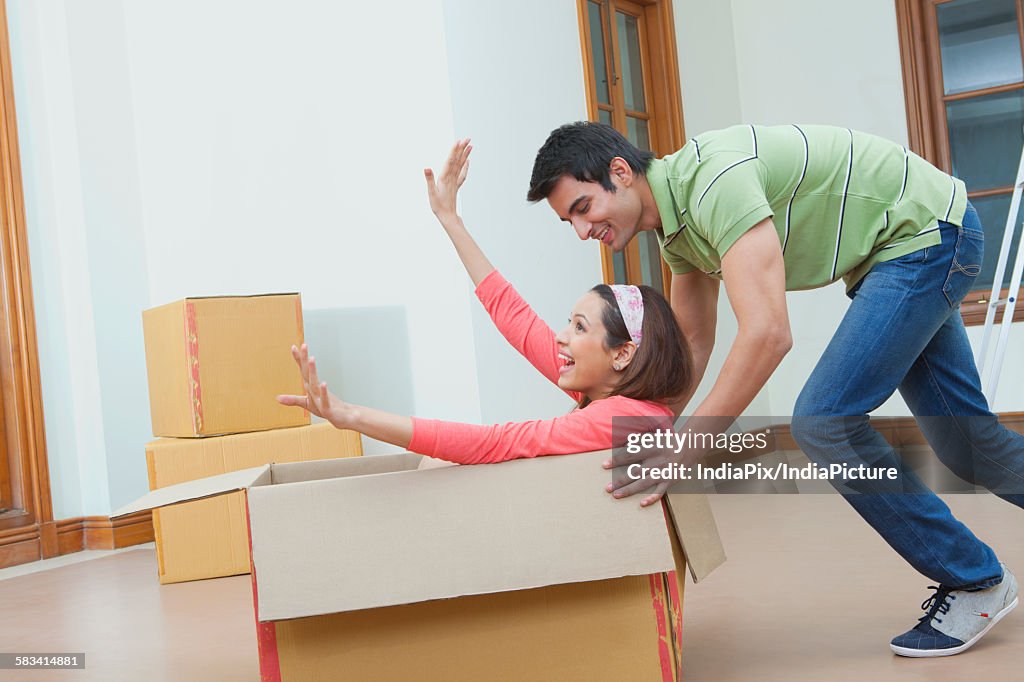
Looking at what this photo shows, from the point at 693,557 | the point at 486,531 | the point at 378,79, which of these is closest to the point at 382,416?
the point at 486,531

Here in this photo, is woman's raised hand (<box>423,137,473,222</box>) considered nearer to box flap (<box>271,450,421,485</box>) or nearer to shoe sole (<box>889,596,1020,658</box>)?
box flap (<box>271,450,421,485</box>)

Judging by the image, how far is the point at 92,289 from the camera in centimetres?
364

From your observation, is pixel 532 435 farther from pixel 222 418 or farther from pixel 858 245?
pixel 222 418

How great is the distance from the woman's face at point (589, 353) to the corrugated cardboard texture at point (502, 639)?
304 mm

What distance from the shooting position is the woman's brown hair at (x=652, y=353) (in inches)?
59.2

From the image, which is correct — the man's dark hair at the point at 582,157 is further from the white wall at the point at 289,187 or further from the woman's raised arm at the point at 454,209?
the white wall at the point at 289,187

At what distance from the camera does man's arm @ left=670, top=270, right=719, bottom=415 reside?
183 cm

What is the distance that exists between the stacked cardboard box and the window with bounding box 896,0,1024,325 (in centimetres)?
287

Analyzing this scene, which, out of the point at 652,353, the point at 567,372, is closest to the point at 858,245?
the point at 652,353

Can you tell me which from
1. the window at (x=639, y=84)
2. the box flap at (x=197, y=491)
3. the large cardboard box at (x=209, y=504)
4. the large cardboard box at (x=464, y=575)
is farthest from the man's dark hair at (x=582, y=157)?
the window at (x=639, y=84)

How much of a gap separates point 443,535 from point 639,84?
3.47 m

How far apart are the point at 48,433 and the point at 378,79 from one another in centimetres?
173

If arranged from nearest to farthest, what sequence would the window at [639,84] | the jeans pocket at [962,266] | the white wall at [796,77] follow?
the jeans pocket at [962,266], the window at [639,84], the white wall at [796,77]

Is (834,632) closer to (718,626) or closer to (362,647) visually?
(718,626)
